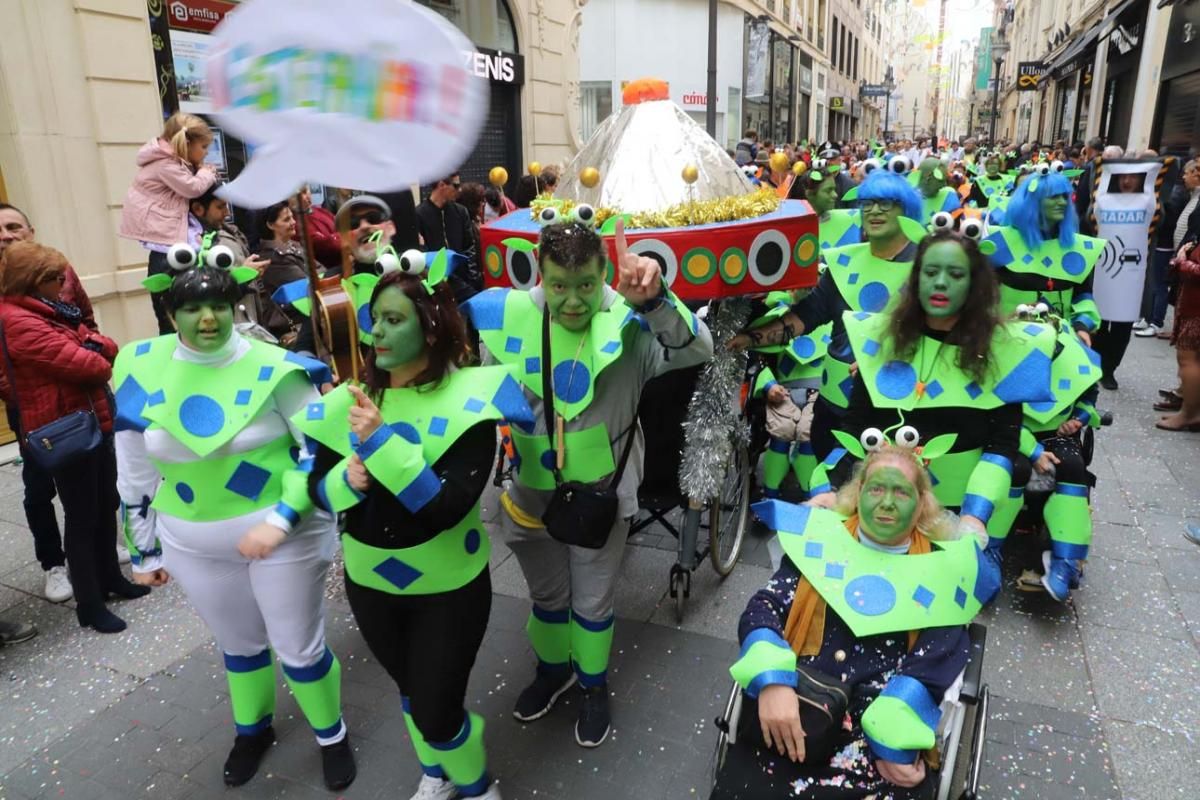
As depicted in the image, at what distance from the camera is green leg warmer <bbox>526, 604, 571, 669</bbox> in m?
3.02

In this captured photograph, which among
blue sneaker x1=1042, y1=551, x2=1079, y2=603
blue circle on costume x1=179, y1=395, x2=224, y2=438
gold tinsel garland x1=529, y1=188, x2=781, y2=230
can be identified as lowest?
blue sneaker x1=1042, y1=551, x2=1079, y2=603

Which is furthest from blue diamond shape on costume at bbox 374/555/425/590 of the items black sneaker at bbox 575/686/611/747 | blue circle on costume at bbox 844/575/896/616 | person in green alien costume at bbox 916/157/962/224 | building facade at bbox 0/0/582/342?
person in green alien costume at bbox 916/157/962/224

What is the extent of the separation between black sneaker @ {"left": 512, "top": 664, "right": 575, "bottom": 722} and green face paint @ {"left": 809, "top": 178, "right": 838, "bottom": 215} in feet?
12.7

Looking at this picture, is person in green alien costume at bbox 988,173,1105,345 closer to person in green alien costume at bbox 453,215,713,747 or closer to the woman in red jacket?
person in green alien costume at bbox 453,215,713,747

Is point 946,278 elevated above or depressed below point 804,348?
above

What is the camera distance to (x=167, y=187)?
15.6 feet

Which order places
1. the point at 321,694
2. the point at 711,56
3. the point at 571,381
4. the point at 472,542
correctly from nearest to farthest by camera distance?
the point at 472,542
the point at 571,381
the point at 321,694
the point at 711,56

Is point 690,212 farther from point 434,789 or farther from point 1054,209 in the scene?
→ point 1054,209

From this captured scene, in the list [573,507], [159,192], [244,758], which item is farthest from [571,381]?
[159,192]

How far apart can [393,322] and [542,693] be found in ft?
5.39

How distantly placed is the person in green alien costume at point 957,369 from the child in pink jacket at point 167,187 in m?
3.83

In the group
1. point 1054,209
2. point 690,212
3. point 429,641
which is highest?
point 690,212

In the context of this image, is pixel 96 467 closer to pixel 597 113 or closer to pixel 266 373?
pixel 266 373

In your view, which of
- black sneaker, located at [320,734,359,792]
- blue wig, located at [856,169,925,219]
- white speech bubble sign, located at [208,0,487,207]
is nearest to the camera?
white speech bubble sign, located at [208,0,487,207]
